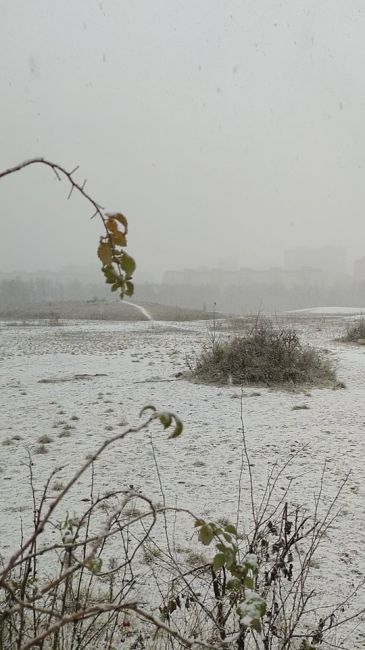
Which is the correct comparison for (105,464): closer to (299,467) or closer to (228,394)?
(299,467)

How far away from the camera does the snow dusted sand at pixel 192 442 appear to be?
3.75 m

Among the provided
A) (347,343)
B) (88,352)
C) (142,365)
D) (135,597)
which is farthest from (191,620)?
(347,343)

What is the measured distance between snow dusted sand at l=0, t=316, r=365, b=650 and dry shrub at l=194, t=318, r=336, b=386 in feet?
1.62

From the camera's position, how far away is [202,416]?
271 inches

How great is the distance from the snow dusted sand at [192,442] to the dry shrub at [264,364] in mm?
494

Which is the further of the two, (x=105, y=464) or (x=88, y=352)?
(x=88, y=352)

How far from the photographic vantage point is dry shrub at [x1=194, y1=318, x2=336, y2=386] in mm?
9062

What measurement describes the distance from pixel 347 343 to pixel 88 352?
863cm

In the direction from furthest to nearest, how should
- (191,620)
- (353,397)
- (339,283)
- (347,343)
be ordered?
(339,283), (347,343), (353,397), (191,620)

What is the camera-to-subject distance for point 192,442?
18.8ft

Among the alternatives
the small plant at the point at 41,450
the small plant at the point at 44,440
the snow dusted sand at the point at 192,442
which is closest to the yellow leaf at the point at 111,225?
the snow dusted sand at the point at 192,442

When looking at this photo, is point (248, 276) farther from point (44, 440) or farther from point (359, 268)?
point (44, 440)

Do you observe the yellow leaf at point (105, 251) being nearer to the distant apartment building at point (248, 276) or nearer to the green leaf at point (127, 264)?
the green leaf at point (127, 264)

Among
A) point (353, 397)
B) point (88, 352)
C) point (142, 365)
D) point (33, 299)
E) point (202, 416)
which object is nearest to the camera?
point (202, 416)
